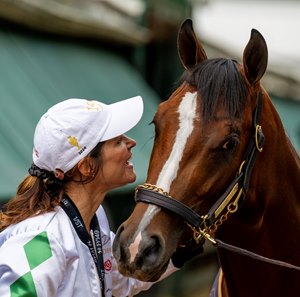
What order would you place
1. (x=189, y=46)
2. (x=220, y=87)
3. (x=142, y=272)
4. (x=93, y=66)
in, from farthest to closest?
1. (x=93, y=66)
2. (x=189, y=46)
3. (x=220, y=87)
4. (x=142, y=272)

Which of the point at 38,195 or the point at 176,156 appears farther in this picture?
the point at 38,195

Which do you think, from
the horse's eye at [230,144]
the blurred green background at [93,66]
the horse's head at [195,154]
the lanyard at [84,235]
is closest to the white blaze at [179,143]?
the horse's head at [195,154]

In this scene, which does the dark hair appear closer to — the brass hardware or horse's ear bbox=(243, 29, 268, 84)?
the brass hardware

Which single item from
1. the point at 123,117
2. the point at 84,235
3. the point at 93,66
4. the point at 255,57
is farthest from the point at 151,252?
the point at 93,66

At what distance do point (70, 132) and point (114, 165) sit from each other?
0.77ft

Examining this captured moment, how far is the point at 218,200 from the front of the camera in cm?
282

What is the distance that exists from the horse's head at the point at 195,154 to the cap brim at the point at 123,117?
15 cm

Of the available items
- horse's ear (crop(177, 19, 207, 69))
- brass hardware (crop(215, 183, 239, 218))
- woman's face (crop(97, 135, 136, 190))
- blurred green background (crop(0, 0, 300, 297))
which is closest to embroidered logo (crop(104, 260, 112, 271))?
woman's face (crop(97, 135, 136, 190))

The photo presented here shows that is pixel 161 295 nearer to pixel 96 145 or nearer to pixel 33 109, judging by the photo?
pixel 33 109

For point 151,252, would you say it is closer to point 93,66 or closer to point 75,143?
point 75,143

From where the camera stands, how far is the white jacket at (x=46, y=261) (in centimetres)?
256

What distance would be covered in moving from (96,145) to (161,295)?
5.85m

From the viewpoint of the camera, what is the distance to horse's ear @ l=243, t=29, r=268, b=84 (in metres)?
2.88

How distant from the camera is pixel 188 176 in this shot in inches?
108
